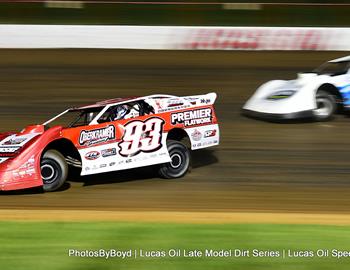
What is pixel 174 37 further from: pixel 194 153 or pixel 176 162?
pixel 176 162

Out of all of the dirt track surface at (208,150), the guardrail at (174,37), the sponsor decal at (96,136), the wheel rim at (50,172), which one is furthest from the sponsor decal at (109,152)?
the guardrail at (174,37)

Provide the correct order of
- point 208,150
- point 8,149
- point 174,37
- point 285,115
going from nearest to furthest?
1. point 8,149
2. point 208,150
3. point 285,115
4. point 174,37

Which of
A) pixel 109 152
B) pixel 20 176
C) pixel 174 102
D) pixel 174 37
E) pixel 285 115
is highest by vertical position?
pixel 174 37

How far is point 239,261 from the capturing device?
206 inches

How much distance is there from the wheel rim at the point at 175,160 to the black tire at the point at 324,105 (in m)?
3.97

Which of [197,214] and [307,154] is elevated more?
[307,154]

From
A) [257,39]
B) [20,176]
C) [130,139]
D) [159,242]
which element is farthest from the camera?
[257,39]

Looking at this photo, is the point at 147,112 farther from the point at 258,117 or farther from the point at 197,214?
the point at 258,117

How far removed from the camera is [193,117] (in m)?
9.85

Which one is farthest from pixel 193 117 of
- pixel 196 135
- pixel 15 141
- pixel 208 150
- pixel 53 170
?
pixel 15 141

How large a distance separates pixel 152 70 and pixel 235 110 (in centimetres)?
385

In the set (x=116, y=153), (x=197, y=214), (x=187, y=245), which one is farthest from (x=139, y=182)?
(x=187, y=245)

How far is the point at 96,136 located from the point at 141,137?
62cm

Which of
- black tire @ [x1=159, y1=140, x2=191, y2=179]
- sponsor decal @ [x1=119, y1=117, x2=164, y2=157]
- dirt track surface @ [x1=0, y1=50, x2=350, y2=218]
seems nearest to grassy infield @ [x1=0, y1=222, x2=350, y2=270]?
dirt track surface @ [x1=0, y1=50, x2=350, y2=218]
